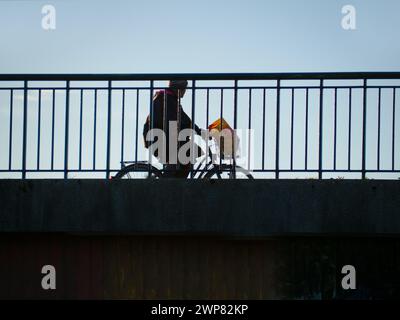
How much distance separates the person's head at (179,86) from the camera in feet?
32.6

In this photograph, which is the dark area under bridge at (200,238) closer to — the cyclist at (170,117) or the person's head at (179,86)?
the cyclist at (170,117)

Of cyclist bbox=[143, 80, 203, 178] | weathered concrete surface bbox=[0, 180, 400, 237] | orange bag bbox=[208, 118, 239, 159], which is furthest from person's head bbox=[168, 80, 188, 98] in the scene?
weathered concrete surface bbox=[0, 180, 400, 237]

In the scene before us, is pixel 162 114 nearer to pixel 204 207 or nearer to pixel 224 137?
pixel 224 137

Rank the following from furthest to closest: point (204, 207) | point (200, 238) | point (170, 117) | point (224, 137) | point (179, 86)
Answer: point (224, 137) → point (170, 117) → point (179, 86) → point (200, 238) → point (204, 207)

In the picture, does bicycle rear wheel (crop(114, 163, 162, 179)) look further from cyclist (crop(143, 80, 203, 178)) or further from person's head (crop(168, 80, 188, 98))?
person's head (crop(168, 80, 188, 98))

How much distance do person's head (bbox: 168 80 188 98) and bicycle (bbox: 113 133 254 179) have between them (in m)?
0.84

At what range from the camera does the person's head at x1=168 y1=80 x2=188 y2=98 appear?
32.6ft

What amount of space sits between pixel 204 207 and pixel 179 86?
63.1 inches

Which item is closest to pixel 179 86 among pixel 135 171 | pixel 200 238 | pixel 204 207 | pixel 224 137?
pixel 224 137

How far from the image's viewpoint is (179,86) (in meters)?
10.0

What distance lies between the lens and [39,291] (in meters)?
9.59
